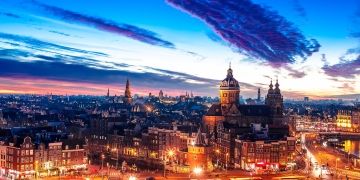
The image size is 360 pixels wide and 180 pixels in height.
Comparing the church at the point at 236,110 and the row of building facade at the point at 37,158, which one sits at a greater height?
the church at the point at 236,110

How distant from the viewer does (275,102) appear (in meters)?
150

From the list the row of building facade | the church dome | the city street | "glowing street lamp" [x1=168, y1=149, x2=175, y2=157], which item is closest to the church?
the church dome

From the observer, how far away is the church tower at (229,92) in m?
148

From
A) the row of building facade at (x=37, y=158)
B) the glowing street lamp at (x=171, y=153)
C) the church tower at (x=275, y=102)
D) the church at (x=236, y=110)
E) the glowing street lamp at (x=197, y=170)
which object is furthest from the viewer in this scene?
the church tower at (x=275, y=102)

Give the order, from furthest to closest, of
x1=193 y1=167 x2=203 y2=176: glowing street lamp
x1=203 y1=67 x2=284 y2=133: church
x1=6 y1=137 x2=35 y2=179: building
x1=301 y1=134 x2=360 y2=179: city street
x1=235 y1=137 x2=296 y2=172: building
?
1. x1=203 y1=67 x2=284 y2=133: church
2. x1=235 y1=137 x2=296 y2=172: building
3. x1=193 y1=167 x2=203 y2=176: glowing street lamp
4. x1=301 y1=134 x2=360 y2=179: city street
5. x1=6 y1=137 x2=35 y2=179: building

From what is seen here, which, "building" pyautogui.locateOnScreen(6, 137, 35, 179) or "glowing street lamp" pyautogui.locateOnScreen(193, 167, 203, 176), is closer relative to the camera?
"building" pyautogui.locateOnScreen(6, 137, 35, 179)

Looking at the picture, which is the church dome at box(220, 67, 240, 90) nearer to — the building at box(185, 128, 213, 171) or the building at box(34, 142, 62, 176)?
the building at box(185, 128, 213, 171)

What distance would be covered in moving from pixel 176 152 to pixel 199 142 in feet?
59.1

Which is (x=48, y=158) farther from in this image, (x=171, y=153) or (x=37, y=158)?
(x=171, y=153)

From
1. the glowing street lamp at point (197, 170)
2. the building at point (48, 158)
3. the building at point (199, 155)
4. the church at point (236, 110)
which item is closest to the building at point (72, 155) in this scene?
the building at point (48, 158)

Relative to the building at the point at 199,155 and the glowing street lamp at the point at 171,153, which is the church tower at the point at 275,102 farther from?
the building at the point at 199,155

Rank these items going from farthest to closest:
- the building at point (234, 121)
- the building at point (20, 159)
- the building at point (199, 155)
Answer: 1. the building at point (234, 121)
2. the building at point (199, 155)
3. the building at point (20, 159)

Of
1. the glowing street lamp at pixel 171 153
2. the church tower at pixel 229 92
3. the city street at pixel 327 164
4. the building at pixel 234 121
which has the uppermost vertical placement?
the church tower at pixel 229 92

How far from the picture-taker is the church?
144000 mm
